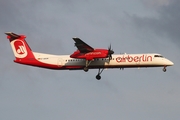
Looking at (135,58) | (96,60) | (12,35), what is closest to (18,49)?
(12,35)

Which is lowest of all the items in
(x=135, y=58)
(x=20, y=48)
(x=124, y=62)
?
(x=124, y=62)

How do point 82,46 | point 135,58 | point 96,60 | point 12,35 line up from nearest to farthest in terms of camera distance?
point 135,58
point 82,46
point 96,60
point 12,35

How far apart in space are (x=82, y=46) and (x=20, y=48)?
8063 mm

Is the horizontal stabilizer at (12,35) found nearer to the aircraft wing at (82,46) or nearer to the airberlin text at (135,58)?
the aircraft wing at (82,46)

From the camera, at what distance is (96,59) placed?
42938mm

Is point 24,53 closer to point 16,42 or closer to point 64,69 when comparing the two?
point 16,42

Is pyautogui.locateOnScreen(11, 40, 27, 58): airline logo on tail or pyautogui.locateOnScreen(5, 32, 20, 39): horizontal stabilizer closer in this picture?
pyautogui.locateOnScreen(5, 32, 20, 39): horizontal stabilizer

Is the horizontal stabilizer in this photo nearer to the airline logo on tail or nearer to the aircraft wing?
the airline logo on tail

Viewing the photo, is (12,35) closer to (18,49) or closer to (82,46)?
(18,49)

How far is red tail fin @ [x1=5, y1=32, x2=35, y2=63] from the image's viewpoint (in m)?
45.8

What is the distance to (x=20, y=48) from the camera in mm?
46250

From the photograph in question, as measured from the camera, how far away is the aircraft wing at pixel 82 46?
4155 cm

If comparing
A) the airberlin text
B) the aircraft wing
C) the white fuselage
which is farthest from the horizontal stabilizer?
the airberlin text

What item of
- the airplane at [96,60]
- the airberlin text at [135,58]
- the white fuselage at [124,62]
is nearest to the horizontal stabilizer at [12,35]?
the airplane at [96,60]
